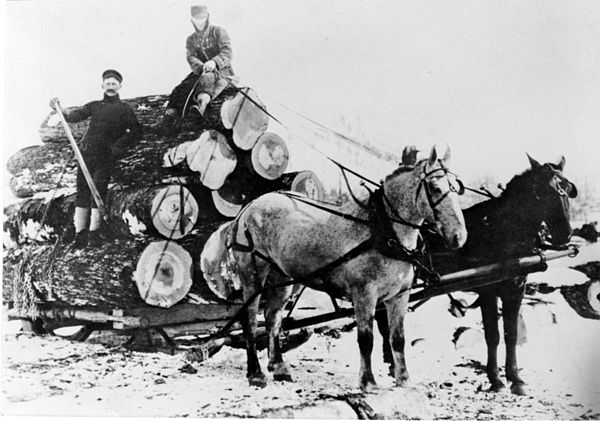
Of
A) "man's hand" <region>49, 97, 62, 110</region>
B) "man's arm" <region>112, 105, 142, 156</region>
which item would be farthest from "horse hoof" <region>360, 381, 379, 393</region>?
"man's hand" <region>49, 97, 62, 110</region>

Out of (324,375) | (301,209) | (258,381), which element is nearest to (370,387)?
(324,375)

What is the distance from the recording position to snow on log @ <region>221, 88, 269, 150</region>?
502 cm

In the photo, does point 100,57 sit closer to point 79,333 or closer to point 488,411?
point 79,333

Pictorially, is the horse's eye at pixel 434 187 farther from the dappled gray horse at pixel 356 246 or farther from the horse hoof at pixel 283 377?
the horse hoof at pixel 283 377

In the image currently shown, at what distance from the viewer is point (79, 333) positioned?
531 cm

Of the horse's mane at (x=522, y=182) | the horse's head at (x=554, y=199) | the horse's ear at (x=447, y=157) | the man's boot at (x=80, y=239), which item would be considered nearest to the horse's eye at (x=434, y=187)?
the horse's ear at (x=447, y=157)

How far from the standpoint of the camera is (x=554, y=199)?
4.61 meters

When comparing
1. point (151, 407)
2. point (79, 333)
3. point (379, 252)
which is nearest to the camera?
point (379, 252)

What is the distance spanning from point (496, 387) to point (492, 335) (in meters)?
0.35

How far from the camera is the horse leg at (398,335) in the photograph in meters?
4.62

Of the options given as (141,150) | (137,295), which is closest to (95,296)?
(137,295)

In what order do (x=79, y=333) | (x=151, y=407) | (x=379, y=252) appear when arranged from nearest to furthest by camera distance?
(x=379, y=252)
(x=151, y=407)
(x=79, y=333)

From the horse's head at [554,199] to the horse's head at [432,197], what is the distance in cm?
60

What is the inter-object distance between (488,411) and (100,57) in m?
3.93
